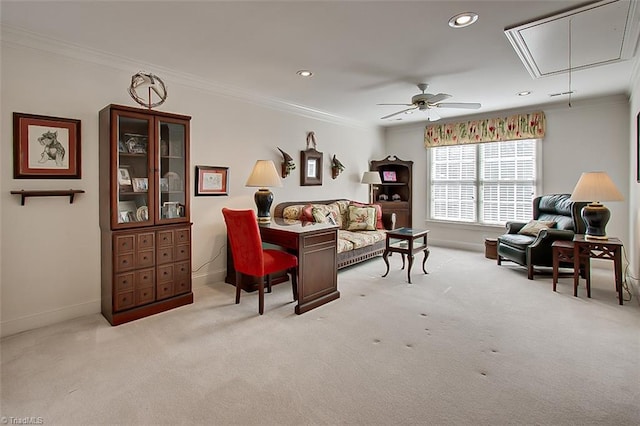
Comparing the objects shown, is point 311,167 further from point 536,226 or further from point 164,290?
point 536,226

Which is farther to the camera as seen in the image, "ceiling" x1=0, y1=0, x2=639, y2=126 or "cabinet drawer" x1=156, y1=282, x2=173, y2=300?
"cabinet drawer" x1=156, y1=282, x2=173, y2=300

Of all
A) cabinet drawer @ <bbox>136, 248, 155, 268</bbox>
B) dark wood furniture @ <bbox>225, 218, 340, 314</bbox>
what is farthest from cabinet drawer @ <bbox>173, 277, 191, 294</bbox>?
dark wood furniture @ <bbox>225, 218, 340, 314</bbox>

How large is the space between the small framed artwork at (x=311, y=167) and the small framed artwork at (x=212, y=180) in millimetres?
1440

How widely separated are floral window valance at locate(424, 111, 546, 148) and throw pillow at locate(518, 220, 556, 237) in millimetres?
1460

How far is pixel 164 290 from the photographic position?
329 centimetres

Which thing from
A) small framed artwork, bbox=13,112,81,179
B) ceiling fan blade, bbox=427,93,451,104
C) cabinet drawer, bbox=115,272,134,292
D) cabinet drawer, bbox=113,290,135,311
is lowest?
cabinet drawer, bbox=113,290,135,311

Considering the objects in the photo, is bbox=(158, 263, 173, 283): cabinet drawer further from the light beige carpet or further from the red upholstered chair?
the red upholstered chair

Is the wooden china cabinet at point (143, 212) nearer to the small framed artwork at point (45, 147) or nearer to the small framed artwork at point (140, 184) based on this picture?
the small framed artwork at point (140, 184)

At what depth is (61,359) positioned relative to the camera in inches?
93.4

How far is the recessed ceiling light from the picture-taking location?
96.5 inches

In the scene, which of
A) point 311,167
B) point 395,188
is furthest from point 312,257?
point 395,188

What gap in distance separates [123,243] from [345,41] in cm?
265

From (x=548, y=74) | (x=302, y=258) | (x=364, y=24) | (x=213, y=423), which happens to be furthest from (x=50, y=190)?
(x=548, y=74)

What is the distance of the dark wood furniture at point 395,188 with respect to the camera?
673 centimetres
